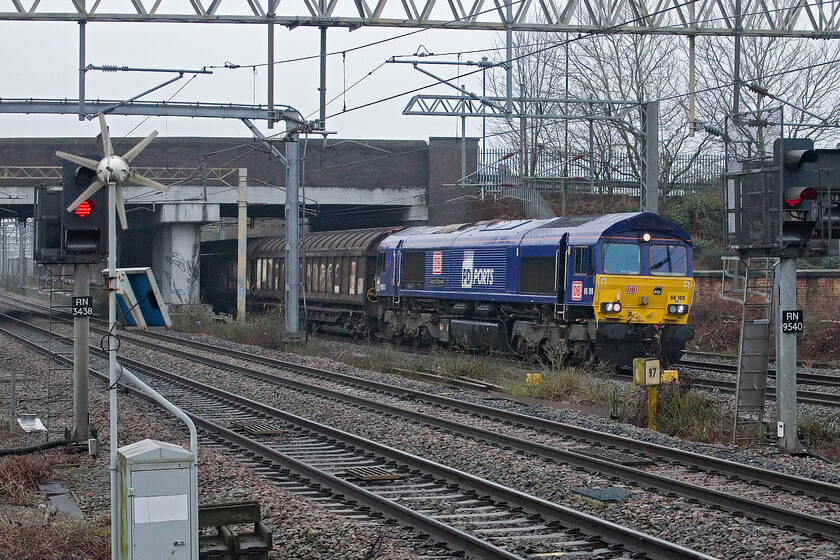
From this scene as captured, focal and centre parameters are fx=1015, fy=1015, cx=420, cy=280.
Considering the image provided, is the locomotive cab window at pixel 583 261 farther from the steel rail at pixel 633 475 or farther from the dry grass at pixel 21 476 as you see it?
the dry grass at pixel 21 476

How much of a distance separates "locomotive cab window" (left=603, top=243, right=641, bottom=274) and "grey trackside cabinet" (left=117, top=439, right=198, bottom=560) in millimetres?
14179

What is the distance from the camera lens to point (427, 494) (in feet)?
32.9

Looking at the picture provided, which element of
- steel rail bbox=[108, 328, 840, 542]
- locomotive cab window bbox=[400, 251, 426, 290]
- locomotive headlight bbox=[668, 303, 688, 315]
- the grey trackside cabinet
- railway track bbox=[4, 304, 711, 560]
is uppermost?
locomotive cab window bbox=[400, 251, 426, 290]

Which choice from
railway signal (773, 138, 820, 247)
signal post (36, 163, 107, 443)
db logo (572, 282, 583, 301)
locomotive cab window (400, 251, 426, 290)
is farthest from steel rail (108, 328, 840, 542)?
locomotive cab window (400, 251, 426, 290)

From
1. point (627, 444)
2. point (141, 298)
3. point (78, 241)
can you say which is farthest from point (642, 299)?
point (141, 298)

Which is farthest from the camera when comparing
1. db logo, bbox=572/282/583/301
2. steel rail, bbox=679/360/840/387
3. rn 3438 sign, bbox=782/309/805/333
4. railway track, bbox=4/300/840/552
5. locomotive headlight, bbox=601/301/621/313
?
db logo, bbox=572/282/583/301

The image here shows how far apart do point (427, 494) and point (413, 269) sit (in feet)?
54.0

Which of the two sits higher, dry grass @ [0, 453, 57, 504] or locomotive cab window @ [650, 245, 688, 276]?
locomotive cab window @ [650, 245, 688, 276]

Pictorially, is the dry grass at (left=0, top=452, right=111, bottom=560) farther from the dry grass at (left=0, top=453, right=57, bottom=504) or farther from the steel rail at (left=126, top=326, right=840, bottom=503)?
the steel rail at (left=126, top=326, right=840, bottom=503)

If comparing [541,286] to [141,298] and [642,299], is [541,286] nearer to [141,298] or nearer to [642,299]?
[642,299]

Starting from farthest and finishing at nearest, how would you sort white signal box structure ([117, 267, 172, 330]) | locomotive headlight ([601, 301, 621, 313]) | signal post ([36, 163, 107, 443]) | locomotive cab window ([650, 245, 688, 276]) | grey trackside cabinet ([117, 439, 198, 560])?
locomotive cab window ([650, 245, 688, 276]) → locomotive headlight ([601, 301, 621, 313]) → signal post ([36, 163, 107, 443]) → white signal box structure ([117, 267, 172, 330]) → grey trackside cabinet ([117, 439, 198, 560])

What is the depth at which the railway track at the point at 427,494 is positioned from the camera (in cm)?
787

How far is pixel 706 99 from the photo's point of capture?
3891 cm

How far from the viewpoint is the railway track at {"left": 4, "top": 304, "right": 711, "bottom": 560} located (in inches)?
310
